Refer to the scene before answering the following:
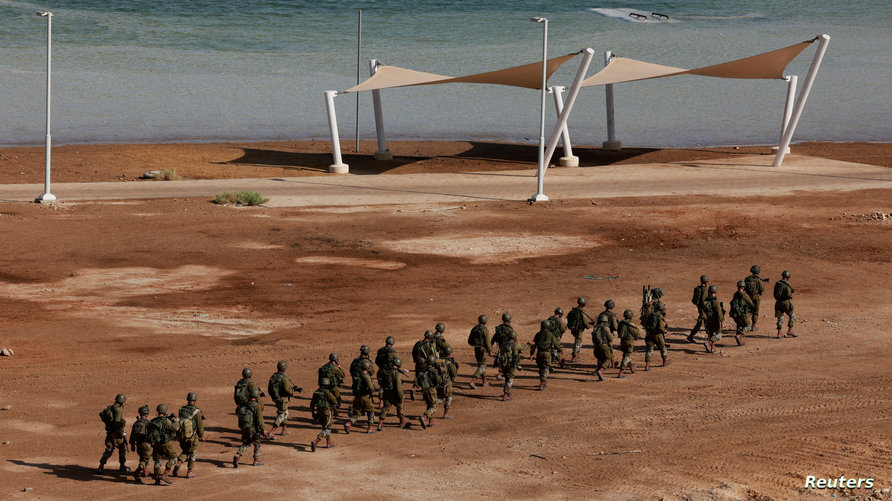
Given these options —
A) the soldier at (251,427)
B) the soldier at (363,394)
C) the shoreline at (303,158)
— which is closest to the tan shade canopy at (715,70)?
the shoreline at (303,158)

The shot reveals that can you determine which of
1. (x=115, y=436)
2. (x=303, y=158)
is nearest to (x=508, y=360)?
(x=115, y=436)

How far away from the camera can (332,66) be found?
7938 cm

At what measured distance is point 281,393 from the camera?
14.5 meters

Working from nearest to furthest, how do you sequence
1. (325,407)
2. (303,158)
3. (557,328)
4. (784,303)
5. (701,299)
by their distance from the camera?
(325,407) → (557,328) → (701,299) → (784,303) → (303,158)

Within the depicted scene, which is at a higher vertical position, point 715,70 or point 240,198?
point 715,70

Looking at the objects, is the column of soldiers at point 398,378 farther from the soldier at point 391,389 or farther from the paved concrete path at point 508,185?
the paved concrete path at point 508,185

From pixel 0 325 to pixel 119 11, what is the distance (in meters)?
85.8

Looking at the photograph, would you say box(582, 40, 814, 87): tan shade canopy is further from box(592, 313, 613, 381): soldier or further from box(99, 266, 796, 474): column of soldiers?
box(592, 313, 613, 381): soldier

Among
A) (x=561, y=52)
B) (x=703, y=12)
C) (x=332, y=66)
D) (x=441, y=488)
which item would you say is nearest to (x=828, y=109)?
(x=561, y=52)

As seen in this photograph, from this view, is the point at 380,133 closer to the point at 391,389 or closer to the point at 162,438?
the point at 391,389

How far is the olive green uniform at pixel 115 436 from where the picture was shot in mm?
13055

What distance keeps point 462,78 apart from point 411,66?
138 ft

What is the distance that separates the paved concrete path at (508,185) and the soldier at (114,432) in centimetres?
1840

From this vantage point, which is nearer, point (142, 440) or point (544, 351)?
point (142, 440)
